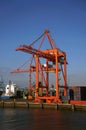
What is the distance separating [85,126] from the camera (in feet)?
97.1

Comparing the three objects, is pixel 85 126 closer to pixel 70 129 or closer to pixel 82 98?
pixel 70 129

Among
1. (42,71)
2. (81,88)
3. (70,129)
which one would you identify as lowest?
(70,129)

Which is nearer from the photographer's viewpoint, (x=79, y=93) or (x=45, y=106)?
(x=45, y=106)

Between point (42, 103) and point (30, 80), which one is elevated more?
point (30, 80)

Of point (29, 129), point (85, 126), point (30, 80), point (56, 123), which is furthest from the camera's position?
point (30, 80)

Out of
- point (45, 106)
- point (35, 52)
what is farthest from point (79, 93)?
point (35, 52)

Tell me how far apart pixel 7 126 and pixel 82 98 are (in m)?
26.9

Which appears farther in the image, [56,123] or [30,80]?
[30,80]

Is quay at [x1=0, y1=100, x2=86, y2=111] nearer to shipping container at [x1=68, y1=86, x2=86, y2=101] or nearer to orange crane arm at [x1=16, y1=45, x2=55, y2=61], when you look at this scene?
shipping container at [x1=68, y1=86, x2=86, y2=101]

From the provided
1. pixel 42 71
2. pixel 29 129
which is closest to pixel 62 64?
pixel 42 71

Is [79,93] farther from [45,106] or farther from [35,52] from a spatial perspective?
[35,52]

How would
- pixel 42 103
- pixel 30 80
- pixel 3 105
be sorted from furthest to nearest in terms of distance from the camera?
1. pixel 30 80
2. pixel 3 105
3. pixel 42 103

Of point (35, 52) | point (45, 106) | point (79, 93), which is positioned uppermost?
point (35, 52)

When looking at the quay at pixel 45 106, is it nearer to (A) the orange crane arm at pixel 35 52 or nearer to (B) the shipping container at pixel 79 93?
(B) the shipping container at pixel 79 93
